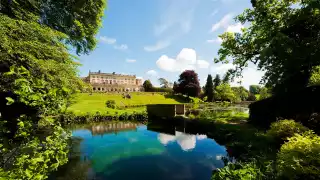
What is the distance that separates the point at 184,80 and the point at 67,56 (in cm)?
6267

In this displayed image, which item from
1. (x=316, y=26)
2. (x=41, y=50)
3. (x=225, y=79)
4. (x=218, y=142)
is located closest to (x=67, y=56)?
(x=41, y=50)

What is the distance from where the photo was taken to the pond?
847 cm

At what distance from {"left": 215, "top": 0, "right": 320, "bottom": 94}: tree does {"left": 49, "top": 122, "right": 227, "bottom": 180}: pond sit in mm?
6466

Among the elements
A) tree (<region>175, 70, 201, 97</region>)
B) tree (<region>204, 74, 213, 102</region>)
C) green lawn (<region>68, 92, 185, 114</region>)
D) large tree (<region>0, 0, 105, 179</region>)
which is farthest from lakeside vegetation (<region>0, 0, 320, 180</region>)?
tree (<region>204, 74, 213, 102</region>)

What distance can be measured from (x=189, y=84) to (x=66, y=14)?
192 feet

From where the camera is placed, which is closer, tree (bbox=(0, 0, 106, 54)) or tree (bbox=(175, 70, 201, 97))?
tree (bbox=(0, 0, 106, 54))

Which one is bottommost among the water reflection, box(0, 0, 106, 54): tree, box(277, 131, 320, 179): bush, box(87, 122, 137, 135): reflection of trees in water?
the water reflection

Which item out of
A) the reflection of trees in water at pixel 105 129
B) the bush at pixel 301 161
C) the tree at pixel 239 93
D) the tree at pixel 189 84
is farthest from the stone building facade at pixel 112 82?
the bush at pixel 301 161

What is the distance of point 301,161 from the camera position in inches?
180

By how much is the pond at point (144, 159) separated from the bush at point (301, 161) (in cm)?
406

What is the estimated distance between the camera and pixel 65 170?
28.6 ft

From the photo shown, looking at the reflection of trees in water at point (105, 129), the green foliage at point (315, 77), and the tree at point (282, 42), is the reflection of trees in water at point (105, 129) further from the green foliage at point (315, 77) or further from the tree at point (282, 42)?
the green foliage at point (315, 77)

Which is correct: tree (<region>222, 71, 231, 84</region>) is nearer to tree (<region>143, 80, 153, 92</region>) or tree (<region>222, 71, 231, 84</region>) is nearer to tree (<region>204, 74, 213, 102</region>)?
tree (<region>204, 74, 213, 102</region>)

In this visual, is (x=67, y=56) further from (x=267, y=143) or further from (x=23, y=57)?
(x=267, y=143)
